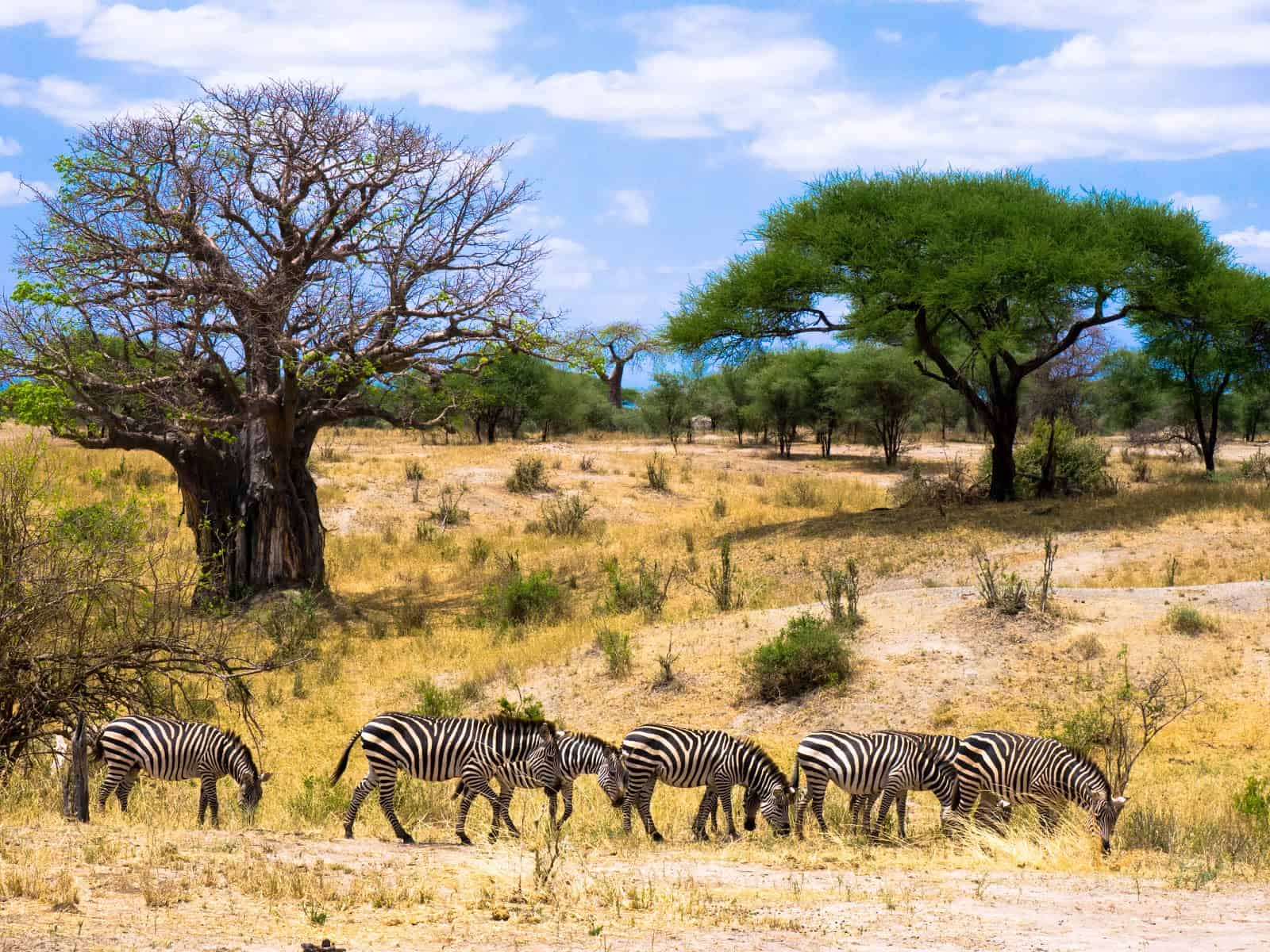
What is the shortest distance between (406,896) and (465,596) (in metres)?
18.7

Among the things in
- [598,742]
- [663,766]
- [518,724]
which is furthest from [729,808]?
[518,724]

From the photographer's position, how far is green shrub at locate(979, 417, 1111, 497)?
32.7 metres

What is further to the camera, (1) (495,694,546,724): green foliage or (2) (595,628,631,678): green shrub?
(2) (595,628,631,678): green shrub

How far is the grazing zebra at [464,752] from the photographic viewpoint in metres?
11.3

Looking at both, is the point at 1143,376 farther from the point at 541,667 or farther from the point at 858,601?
the point at 541,667

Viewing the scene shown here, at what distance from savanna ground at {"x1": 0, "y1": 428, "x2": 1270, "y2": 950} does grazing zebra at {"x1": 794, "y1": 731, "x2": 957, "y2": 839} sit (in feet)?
1.27

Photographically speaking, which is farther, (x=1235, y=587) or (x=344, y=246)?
(x=344, y=246)

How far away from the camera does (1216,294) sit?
99.9 ft

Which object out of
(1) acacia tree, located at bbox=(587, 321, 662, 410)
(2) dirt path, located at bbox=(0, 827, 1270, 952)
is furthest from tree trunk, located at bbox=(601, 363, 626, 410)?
(2) dirt path, located at bbox=(0, 827, 1270, 952)

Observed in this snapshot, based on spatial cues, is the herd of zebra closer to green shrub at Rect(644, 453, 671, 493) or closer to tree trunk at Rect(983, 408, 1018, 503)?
tree trunk at Rect(983, 408, 1018, 503)

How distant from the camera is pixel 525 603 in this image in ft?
78.2

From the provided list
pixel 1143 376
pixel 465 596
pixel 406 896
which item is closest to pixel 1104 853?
pixel 406 896

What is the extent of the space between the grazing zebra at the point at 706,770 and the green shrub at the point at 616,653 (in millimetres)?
6982

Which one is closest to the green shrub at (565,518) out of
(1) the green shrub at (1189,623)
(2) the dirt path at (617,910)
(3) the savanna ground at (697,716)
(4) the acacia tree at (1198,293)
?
(3) the savanna ground at (697,716)
